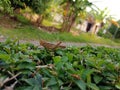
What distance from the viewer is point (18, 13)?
24.7 metres

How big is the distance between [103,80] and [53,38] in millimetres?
17924

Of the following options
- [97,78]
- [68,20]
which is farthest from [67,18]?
[97,78]

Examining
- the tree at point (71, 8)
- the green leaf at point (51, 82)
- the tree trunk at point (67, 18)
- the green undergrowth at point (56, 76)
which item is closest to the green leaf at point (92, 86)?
the green undergrowth at point (56, 76)

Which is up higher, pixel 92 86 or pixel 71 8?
pixel 92 86

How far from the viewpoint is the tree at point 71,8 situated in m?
22.9

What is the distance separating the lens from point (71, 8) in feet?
77.8

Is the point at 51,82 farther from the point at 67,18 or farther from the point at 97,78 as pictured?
the point at 67,18

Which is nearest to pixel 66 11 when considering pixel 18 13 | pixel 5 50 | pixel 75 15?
pixel 75 15

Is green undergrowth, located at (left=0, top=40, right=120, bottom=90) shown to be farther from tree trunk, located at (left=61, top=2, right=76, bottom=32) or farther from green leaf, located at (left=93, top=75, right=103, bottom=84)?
tree trunk, located at (left=61, top=2, right=76, bottom=32)

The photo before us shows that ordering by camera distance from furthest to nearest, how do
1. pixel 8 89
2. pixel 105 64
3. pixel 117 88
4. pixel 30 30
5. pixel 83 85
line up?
pixel 30 30 → pixel 105 64 → pixel 117 88 → pixel 83 85 → pixel 8 89

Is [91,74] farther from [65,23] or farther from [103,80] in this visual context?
[65,23]

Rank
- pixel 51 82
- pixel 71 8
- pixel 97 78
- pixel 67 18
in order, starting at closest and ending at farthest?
pixel 51 82 < pixel 97 78 < pixel 71 8 < pixel 67 18

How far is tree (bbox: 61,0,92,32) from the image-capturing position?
900 inches

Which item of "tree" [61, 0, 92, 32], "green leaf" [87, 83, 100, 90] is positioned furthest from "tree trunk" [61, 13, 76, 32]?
"green leaf" [87, 83, 100, 90]
